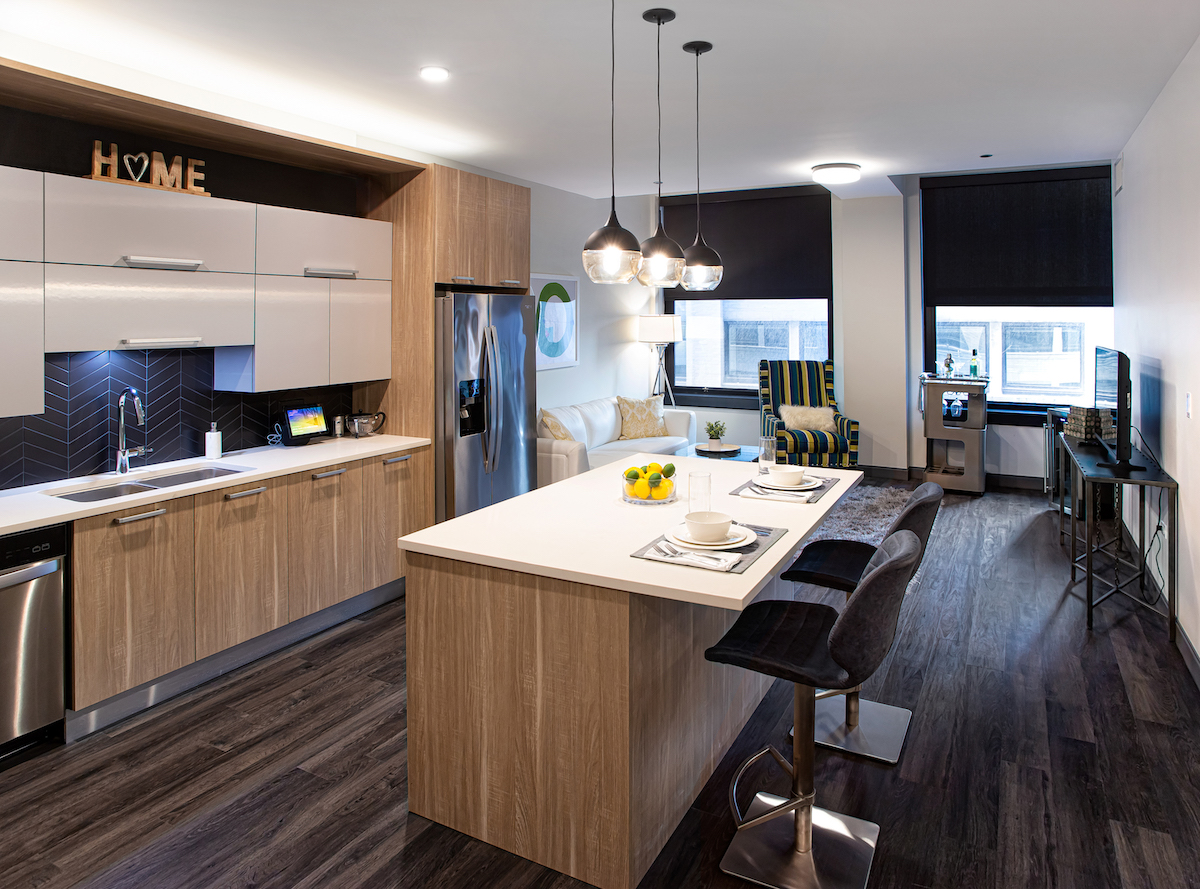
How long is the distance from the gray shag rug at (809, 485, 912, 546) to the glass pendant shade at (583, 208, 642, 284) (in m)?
2.90

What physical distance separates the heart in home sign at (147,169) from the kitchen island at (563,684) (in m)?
2.05

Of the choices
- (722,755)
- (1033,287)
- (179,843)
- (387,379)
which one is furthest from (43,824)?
(1033,287)

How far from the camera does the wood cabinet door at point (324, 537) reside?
3.72 metres

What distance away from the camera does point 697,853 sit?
2.32 m

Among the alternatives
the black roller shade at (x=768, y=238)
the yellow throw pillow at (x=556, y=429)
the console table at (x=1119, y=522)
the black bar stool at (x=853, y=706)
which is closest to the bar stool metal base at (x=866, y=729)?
the black bar stool at (x=853, y=706)

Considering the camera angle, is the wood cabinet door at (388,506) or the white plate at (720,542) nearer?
the white plate at (720,542)

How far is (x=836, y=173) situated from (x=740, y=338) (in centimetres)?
297

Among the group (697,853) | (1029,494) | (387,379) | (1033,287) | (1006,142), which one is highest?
(1006,142)

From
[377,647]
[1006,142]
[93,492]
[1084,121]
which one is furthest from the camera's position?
[1006,142]

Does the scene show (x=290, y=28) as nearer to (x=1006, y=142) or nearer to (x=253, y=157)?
(x=253, y=157)

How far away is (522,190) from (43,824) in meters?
3.97

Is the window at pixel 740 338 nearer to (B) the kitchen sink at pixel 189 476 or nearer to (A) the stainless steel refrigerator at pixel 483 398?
(A) the stainless steel refrigerator at pixel 483 398

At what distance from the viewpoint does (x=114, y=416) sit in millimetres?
3562

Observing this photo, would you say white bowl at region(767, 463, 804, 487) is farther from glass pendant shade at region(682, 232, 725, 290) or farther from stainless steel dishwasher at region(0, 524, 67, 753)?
stainless steel dishwasher at region(0, 524, 67, 753)
